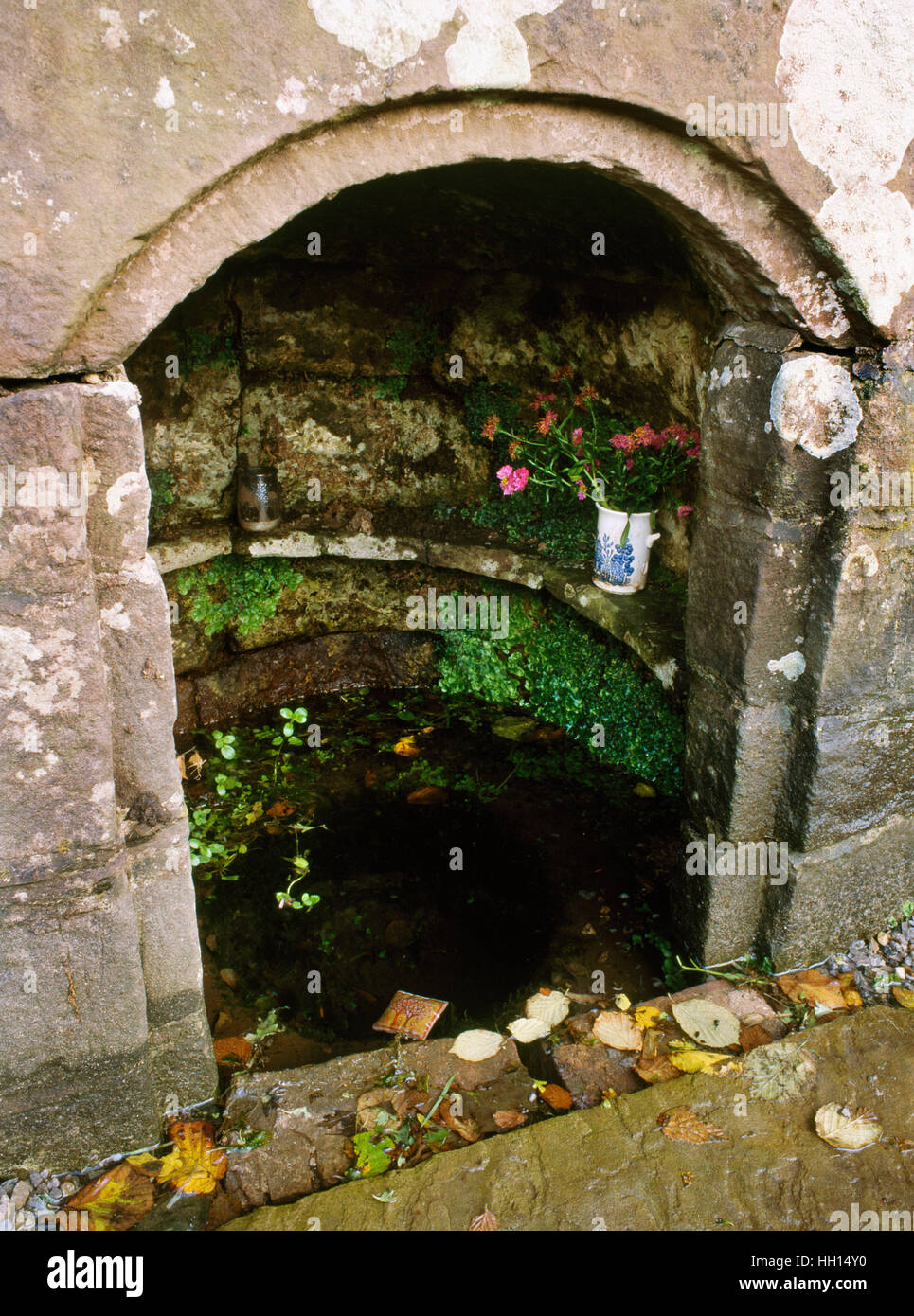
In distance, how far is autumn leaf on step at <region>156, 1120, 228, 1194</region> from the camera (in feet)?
7.31

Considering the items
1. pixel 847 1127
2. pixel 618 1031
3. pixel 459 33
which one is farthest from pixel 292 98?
pixel 847 1127

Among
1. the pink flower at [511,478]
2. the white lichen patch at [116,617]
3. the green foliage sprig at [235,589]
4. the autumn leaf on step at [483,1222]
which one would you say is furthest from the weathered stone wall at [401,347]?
the autumn leaf on step at [483,1222]

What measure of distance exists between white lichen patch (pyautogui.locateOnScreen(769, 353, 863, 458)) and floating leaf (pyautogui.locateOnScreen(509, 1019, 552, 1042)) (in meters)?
1.77

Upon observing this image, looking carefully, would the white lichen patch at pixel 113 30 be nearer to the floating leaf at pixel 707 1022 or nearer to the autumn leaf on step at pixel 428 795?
the floating leaf at pixel 707 1022

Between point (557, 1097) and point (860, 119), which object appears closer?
point (860, 119)

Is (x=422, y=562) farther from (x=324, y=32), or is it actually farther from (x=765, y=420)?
(x=324, y=32)

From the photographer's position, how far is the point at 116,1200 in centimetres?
Answer: 220

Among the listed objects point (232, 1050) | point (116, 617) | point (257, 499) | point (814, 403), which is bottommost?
point (232, 1050)

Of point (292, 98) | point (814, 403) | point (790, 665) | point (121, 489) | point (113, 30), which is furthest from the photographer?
point (790, 665)

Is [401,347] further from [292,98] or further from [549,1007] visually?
[549,1007]

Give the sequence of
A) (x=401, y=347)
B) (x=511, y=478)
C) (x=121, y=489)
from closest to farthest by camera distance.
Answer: (x=121, y=489)
(x=511, y=478)
(x=401, y=347)

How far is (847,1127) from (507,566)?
2806 mm

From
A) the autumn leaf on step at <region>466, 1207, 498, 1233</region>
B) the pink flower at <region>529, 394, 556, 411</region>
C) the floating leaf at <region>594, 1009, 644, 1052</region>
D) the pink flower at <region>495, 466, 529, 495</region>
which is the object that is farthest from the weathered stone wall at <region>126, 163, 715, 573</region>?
the autumn leaf on step at <region>466, 1207, 498, 1233</region>

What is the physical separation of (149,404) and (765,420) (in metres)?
2.91
